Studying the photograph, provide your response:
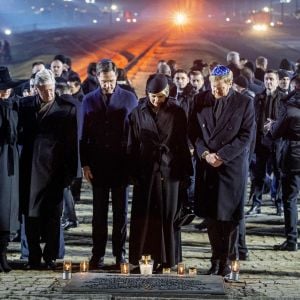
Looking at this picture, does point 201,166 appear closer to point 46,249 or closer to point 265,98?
point 46,249

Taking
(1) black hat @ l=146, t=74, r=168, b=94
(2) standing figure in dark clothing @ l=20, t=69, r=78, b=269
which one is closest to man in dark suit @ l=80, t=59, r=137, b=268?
(2) standing figure in dark clothing @ l=20, t=69, r=78, b=269

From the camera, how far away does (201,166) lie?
8.95 m

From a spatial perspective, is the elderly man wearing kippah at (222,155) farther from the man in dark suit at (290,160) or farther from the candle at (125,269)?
the man in dark suit at (290,160)

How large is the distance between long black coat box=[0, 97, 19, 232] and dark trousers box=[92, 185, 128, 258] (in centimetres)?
97

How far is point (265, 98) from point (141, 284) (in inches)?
216

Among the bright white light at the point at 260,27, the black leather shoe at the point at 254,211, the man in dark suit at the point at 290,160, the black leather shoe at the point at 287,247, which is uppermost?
the man in dark suit at the point at 290,160

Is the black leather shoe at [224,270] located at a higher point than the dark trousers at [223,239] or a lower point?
lower

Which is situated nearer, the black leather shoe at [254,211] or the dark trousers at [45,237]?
the dark trousers at [45,237]

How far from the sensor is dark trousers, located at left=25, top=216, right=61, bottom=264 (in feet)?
30.5

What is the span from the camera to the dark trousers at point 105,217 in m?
9.36

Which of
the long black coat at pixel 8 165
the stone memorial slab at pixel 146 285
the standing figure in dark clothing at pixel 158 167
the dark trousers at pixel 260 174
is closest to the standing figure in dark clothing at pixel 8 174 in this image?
the long black coat at pixel 8 165

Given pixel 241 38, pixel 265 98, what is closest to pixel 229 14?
pixel 241 38

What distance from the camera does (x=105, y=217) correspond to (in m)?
9.41

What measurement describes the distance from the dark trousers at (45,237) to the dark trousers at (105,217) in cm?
46
